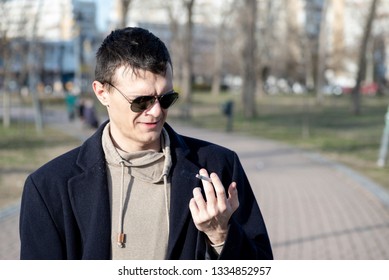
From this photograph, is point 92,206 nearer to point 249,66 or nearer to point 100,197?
point 100,197

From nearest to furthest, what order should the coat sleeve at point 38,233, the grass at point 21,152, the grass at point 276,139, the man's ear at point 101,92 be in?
1. the coat sleeve at point 38,233
2. the man's ear at point 101,92
3. the grass at point 21,152
4. the grass at point 276,139

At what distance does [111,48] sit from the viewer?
2363 mm

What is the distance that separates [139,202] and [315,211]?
7946mm

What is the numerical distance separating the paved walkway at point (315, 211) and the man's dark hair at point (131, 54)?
513 centimetres

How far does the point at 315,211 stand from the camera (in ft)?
32.7

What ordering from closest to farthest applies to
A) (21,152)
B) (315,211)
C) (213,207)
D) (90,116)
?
(213,207)
(315,211)
(21,152)
(90,116)

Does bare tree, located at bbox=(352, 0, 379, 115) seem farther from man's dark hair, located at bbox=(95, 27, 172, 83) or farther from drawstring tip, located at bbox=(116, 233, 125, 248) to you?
drawstring tip, located at bbox=(116, 233, 125, 248)

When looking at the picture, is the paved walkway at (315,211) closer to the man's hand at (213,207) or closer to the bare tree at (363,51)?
the man's hand at (213,207)

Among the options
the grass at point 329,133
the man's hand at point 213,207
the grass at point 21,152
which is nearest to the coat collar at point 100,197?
the man's hand at point 213,207

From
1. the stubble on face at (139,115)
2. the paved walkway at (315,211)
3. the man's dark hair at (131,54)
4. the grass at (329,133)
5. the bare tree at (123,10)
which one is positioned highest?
the man's dark hair at (131,54)

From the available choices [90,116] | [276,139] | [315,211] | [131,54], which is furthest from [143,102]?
[90,116]

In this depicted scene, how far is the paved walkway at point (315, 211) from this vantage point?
7.71 m

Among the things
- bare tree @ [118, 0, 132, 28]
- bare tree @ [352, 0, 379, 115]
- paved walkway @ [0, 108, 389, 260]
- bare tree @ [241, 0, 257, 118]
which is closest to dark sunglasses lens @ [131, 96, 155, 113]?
paved walkway @ [0, 108, 389, 260]

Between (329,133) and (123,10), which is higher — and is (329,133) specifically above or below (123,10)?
below
